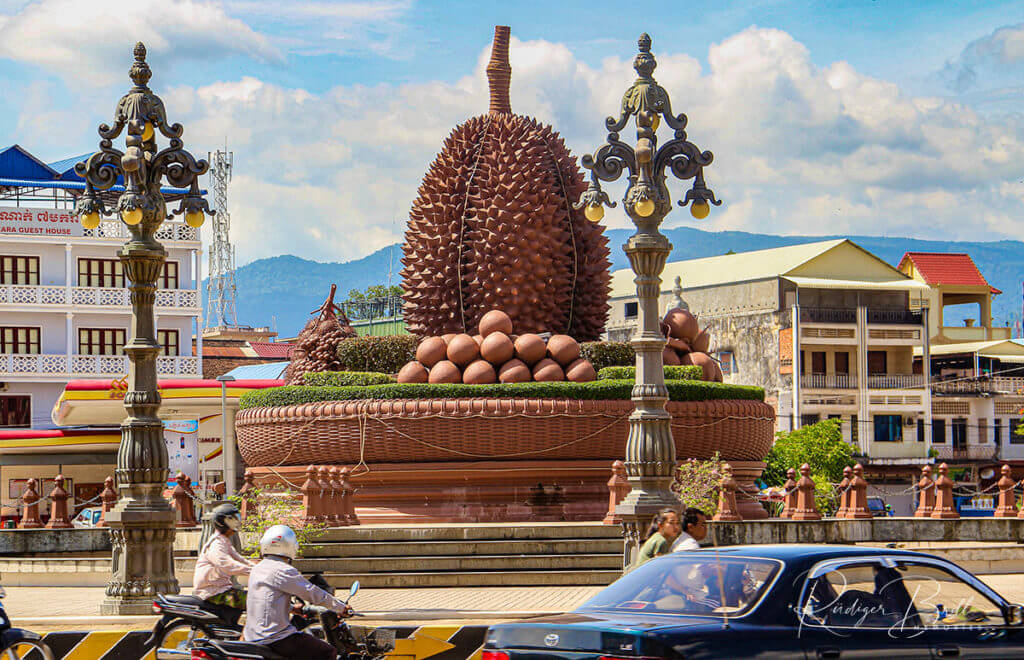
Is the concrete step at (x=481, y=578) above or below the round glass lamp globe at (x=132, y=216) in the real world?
below

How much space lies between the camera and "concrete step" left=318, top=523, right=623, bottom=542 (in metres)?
20.3

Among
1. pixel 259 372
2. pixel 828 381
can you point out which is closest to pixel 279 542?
pixel 259 372

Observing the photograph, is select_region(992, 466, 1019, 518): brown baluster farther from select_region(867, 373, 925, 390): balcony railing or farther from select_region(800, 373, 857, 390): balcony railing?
select_region(867, 373, 925, 390): balcony railing

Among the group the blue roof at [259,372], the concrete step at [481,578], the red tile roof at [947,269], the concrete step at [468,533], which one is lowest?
the concrete step at [481,578]

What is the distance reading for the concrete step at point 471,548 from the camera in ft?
65.7

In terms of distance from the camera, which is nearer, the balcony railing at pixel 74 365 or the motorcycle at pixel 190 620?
the motorcycle at pixel 190 620

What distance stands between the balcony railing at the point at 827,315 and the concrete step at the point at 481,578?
46029 mm

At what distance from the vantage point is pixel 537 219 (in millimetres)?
25250

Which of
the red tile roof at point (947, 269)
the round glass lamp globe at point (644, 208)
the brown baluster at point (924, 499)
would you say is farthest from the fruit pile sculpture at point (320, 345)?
the red tile roof at point (947, 269)

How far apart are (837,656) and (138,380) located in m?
9.78

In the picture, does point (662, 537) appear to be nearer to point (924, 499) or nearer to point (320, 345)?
point (320, 345)

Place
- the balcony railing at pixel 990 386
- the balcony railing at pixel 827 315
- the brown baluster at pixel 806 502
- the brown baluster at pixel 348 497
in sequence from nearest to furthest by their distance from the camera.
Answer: the brown baluster at pixel 348 497 < the brown baluster at pixel 806 502 < the balcony railing at pixel 827 315 < the balcony railing at pixel 990 386

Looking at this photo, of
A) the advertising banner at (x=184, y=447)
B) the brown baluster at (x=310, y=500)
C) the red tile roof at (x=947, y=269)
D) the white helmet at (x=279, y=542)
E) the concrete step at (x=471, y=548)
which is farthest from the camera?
the red tile roof at (x=947, y=269)

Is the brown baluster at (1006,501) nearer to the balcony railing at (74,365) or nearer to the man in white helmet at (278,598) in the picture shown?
the man in white helmet at (278,598)
